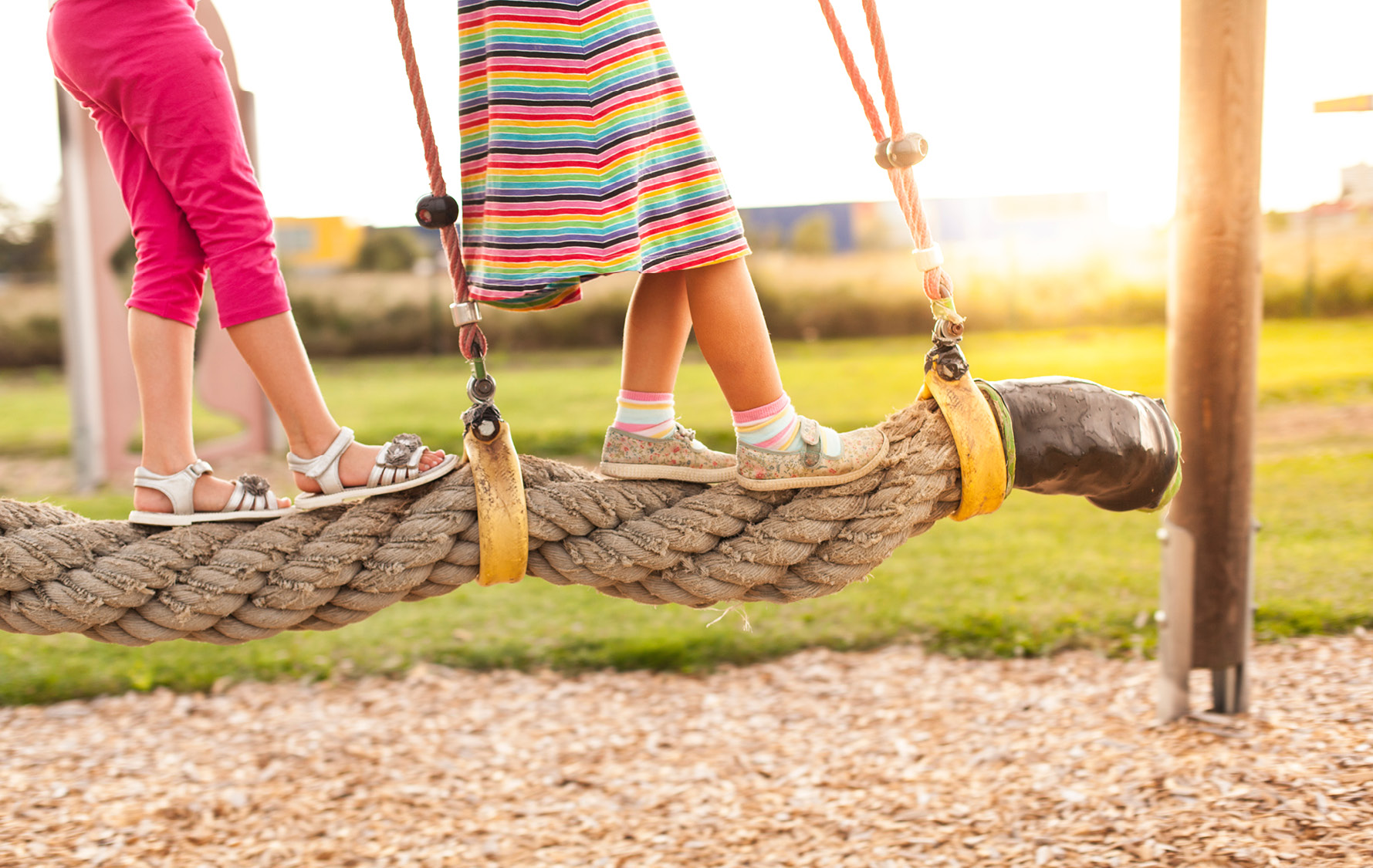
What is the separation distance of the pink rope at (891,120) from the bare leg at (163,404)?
3.57 feet

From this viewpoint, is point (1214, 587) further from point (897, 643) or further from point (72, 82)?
point (72, 82)

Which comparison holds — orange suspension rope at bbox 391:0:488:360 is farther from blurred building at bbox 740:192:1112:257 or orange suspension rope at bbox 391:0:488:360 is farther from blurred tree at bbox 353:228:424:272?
blurred tree at bbox 353:228:424:272

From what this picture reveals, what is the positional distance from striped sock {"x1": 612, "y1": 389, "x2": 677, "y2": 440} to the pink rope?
444 mm

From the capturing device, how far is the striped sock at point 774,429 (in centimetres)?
158

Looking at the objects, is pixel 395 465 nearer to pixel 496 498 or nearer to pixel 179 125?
pixel 496 498

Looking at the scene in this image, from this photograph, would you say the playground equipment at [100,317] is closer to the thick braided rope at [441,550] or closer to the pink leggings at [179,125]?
the pink leggings at [179,125]

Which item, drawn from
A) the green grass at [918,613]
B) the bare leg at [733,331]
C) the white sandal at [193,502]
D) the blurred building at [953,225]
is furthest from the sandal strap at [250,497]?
the blurred building at [953,225]

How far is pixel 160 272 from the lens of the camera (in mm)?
1590

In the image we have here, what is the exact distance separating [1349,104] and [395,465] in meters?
3.30

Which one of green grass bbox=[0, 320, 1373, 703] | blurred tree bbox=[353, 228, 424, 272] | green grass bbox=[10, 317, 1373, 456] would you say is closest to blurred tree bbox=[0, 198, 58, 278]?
green grass bbox=[10, 317, 1373, 456]

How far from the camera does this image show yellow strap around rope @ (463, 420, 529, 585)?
1.50 m

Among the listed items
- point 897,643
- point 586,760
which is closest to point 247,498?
point 586,760

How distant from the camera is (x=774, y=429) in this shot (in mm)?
1575

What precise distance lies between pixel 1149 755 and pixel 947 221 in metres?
9.80
